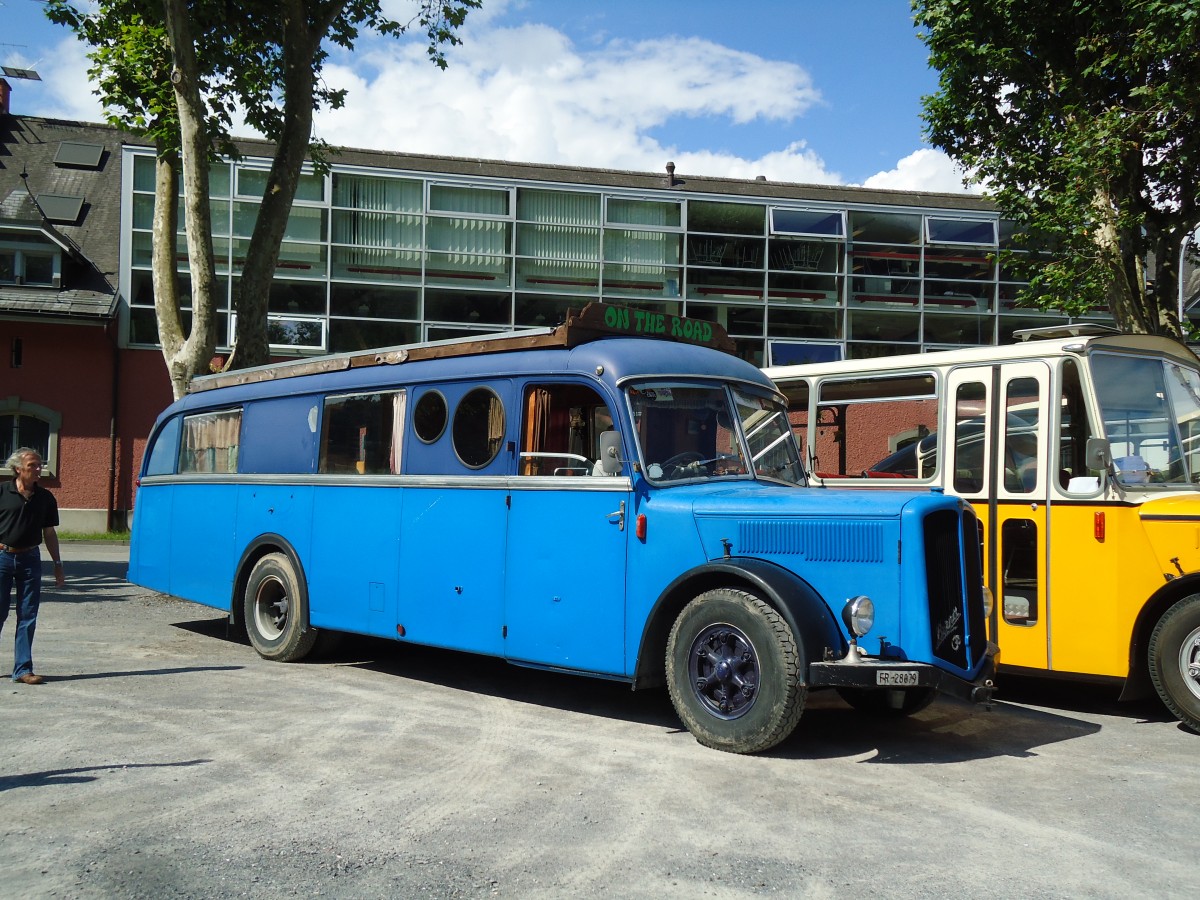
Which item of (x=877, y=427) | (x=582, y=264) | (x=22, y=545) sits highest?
(x=582, y=264)

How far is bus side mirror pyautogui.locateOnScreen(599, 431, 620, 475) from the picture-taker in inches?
274

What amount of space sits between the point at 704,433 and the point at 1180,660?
136 inches

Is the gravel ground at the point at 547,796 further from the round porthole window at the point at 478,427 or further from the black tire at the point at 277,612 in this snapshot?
the round porthole window at the point at 478,427

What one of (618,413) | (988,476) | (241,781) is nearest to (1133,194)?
(988,476)

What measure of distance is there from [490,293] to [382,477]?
1963cm

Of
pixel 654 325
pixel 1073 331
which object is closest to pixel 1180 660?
pixel 1073 331

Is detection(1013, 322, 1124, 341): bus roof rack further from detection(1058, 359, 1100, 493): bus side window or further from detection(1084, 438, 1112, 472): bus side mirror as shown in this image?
detection(1084, 438, 1112, 472): bus side mirror

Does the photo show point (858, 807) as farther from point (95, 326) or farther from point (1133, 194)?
point (95, 326)

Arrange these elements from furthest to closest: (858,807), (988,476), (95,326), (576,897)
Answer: (95,326)
(988,476)
(858,807)
(576,897)

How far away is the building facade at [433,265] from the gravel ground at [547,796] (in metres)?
19.3

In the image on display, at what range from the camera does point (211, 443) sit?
35.5 feet

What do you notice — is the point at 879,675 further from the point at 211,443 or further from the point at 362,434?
the point at 211,443

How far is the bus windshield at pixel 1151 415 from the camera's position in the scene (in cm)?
805

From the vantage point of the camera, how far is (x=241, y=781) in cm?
556
